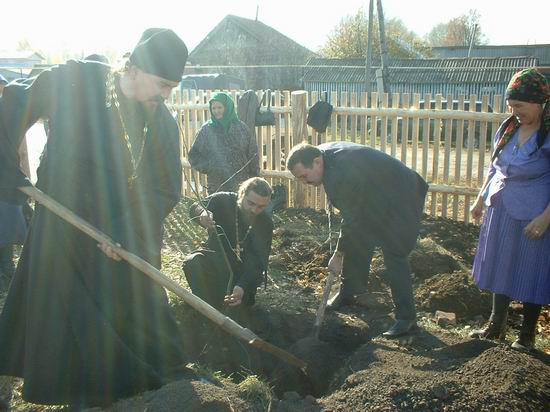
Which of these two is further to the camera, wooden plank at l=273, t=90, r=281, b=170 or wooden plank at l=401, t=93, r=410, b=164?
wooden plank at l=273, t=90, r=281, b=170

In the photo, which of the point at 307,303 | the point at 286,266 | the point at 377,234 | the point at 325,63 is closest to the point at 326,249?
the point at 286,266

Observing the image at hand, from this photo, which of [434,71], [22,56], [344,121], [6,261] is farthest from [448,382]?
[434,71]

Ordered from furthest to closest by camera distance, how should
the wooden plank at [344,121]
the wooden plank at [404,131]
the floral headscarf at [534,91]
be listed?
the wooden plank at [344,121] → the wooden plank at [404,131] → the floral headscarf at [534,91]

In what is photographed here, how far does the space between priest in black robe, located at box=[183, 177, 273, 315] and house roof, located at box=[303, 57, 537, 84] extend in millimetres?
26660

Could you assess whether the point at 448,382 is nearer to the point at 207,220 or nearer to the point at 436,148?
the point at 207,220

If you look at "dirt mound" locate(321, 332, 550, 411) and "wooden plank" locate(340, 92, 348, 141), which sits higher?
"wooden plank" locate(340, 92, 348, 141)

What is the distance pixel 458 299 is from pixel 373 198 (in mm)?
1332

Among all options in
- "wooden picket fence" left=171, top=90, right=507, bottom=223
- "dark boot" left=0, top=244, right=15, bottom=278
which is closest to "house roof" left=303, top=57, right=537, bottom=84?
"wooden picket fence" left=171, top=90, right=507, bottom=223

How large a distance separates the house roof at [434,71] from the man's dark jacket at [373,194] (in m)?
26.7

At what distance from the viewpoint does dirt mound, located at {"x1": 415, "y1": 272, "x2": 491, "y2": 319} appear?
4746 millimetres

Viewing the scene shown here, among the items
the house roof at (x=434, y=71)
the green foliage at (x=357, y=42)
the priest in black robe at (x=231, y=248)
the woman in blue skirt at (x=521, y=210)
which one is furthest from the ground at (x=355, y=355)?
the green foliage at (x=357, y=42)

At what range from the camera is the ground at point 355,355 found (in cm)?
285

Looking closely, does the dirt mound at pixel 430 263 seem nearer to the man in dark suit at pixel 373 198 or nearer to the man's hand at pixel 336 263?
the man in dark suit at pixel 373 198

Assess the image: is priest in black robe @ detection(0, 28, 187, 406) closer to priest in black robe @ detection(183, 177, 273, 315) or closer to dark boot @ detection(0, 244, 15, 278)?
priest in black robe @ detection(183, 177, 273, 315)
